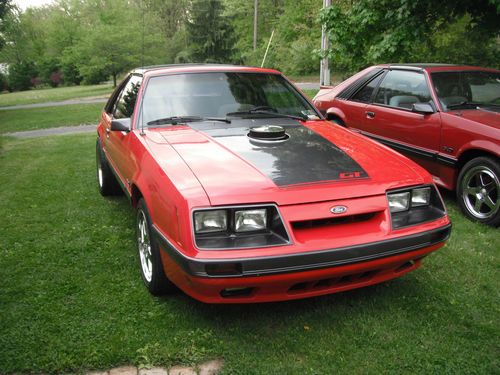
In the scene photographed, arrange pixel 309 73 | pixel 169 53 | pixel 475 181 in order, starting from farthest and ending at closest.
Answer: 1. pixel 169 53
2. pixel 309 73
3. pixel 475 181

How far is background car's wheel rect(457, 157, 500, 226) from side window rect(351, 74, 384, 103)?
177cm

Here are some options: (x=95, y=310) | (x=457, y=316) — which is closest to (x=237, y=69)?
(x=95, y=310)

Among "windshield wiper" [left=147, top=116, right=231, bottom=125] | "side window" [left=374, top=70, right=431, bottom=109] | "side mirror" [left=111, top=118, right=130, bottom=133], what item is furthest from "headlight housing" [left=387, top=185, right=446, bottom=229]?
"side window" [left=374, top=70, right=431, bottom=109]

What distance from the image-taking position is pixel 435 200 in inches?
118

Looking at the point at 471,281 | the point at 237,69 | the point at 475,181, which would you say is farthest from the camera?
the point at 475,181

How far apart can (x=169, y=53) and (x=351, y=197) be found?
1475 inches

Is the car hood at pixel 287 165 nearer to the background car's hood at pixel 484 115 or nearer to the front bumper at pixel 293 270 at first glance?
the front bumper at pixel 293 270

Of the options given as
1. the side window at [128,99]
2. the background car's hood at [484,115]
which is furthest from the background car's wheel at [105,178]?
the background car's hood at [484,115]

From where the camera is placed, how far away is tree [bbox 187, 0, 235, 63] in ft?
100

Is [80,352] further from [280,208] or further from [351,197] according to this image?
[351,197]

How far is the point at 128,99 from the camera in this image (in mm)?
4430

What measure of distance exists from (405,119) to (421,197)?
8.41ft

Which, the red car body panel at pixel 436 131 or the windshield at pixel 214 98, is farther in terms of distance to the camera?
the red car body panel at pixel 436 131

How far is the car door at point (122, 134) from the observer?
3867 millimetres
